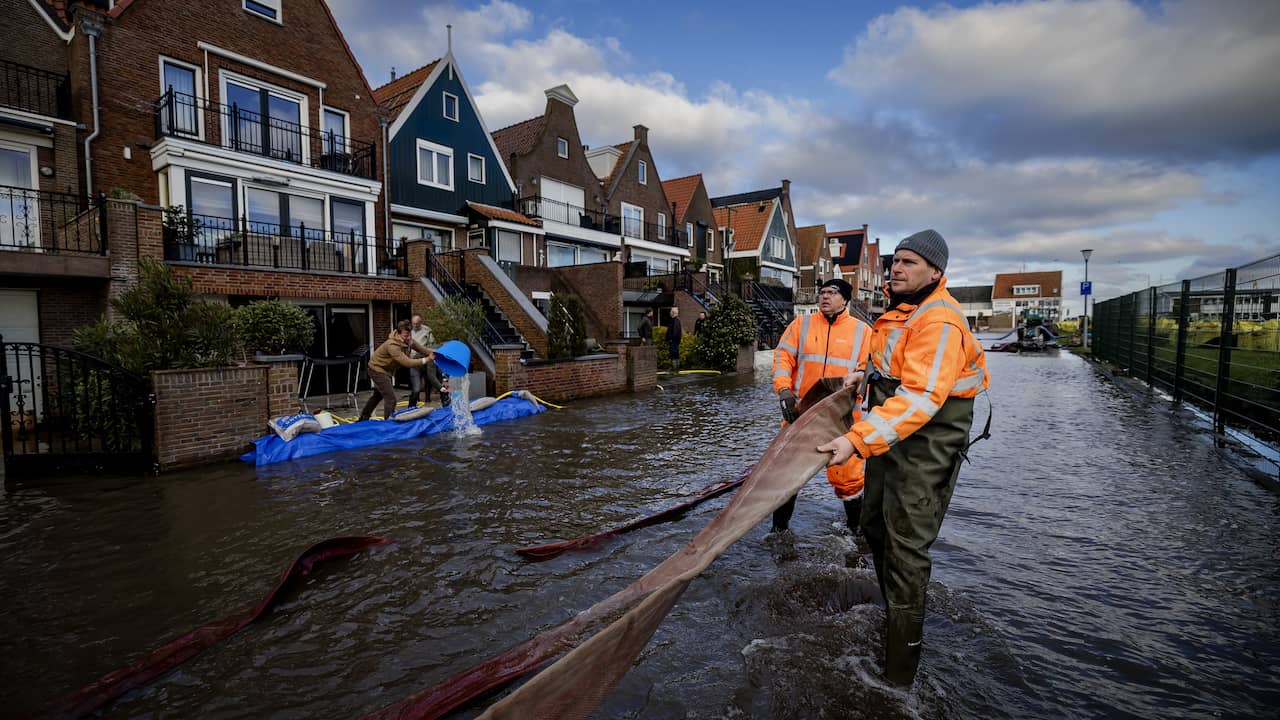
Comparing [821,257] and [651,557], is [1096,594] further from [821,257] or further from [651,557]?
[821,257]

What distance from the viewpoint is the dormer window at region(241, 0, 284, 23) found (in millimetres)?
15164

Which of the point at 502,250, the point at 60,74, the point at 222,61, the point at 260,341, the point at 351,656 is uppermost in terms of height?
the point at 222,61

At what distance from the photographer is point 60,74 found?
40.7ft

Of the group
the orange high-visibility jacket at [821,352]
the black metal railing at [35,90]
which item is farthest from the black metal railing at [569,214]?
the orange high-visibility jacket at [821,352]

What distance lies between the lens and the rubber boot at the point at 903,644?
2.85m

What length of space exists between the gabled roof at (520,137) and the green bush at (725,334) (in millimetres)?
12231

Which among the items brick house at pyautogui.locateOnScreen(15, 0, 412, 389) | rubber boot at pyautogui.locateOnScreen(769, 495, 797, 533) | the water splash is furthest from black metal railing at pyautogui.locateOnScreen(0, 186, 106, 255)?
rubber boot at pyautogui.locateOnScreen(769, 495, 797, 533)

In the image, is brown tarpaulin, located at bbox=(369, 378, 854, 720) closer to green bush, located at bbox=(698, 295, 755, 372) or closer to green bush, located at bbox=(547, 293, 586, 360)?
green bush, located at bbox=(547, 293, 586, 360)

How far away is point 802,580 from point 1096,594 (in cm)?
195

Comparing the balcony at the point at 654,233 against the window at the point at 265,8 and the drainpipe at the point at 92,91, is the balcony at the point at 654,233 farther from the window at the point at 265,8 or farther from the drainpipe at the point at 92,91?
the drainpipe at the point at 92,91

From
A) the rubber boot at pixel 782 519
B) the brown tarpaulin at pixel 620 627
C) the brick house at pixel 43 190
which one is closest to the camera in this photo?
the brown tarpaulin at pixel 620 627

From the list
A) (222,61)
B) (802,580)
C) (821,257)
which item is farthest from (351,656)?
(821,257)

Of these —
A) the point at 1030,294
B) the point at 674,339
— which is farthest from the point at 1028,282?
the point at 674,339

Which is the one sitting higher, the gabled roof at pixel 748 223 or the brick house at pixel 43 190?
the gabled roof at pixel 748 223
